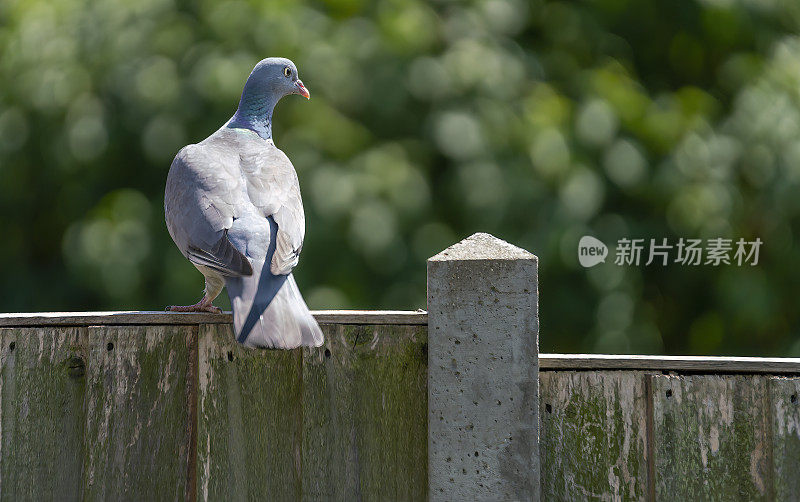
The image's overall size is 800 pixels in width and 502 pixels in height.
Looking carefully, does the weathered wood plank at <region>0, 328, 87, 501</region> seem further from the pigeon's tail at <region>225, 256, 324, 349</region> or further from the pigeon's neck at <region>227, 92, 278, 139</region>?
the pigeon's neck at <region>227, 92, 278, 139</region>

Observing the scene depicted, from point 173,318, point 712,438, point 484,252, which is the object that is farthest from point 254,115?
point 712,438

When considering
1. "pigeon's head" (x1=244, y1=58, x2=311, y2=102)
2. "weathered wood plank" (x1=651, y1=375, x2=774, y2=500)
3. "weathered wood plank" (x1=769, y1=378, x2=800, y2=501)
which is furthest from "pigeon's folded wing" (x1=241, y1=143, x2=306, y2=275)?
"weathered wood plank" (x1=769, y1=378, x2=800, y2=501)

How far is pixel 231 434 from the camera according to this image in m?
2.09

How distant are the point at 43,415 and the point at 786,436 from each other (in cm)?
170

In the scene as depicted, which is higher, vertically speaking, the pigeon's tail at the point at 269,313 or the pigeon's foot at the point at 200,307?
the pigeon's foot at the point at 200,307

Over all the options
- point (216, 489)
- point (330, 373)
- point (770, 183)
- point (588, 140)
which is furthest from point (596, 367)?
point (770, 183)

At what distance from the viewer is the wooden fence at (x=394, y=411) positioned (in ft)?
6.26

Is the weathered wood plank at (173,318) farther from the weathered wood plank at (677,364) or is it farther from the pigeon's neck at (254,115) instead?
the pigeon's neck at (254,115)

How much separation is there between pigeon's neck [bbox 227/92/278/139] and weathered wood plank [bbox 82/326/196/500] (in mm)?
1318

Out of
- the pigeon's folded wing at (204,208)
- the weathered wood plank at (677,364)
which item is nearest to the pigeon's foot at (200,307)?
the pigeon's folded wing at (204,208)

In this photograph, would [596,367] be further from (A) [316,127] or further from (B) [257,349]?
(A) [316,127]

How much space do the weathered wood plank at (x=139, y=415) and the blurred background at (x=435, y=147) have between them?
1826 mm

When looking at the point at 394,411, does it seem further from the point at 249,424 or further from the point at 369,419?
the point at 249,424

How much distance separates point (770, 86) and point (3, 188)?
3.84 meters
